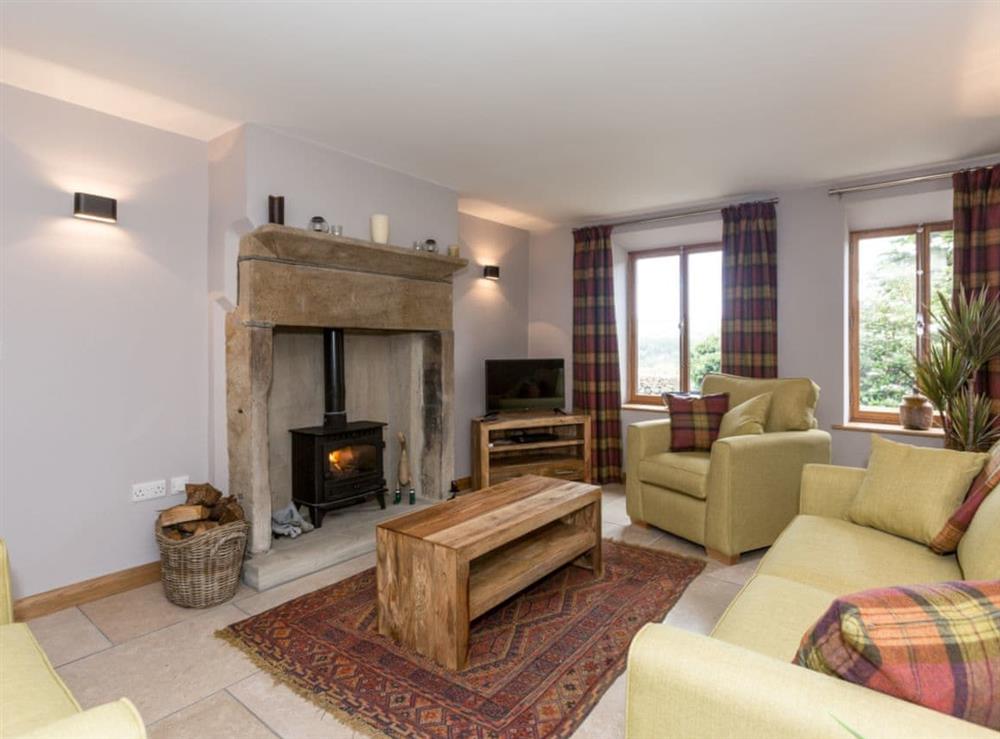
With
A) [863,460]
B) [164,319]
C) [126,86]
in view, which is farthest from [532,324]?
[126,86]

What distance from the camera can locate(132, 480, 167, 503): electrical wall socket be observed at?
2850 mm

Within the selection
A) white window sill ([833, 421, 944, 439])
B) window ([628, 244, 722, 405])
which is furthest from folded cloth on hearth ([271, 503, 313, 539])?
white window sill ([833, 421, 944, 439])

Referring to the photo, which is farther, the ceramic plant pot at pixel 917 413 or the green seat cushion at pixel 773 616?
the ceramic plant pot at pixel 917 413

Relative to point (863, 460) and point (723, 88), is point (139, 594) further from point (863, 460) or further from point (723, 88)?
point (863, 460)

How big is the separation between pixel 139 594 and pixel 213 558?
572mm

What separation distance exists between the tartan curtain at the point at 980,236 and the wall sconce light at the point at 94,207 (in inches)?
188

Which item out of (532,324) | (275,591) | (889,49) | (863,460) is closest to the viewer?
(889,49)

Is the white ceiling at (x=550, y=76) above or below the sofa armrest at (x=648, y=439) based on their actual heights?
above

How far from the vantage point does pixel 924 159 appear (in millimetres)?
3479

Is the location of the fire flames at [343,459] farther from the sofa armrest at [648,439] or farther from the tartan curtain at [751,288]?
the tartan curtain at [751,288]

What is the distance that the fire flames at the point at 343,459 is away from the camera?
11.3 ft

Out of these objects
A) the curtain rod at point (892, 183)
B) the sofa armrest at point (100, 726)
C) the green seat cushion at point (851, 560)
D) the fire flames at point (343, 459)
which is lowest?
the green seat cushion at point (851, 560)

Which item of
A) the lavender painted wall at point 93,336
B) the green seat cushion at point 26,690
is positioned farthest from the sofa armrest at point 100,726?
the lavender painted wall at point 93,336

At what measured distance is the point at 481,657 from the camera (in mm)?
2113
